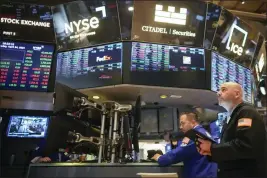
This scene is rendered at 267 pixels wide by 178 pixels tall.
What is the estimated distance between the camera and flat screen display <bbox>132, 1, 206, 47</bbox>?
4.38 meters

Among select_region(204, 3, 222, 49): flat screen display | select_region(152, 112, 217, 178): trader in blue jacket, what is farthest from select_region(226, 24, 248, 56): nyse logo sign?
select_region(152, 112, 217, 178): trader in blue jacket

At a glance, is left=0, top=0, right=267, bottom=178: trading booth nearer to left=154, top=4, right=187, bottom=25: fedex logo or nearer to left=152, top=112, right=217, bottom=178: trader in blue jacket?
left=154, top=4, right=187, bottom=25: fedex logo

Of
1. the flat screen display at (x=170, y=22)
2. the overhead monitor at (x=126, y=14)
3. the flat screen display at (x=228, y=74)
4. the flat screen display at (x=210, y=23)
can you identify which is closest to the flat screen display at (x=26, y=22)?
the overhead monitor at (x=126, y=14)

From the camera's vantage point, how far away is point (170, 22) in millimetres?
4480

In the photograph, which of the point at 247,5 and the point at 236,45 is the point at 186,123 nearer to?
the point at 236,45

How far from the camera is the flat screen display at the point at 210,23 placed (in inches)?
181

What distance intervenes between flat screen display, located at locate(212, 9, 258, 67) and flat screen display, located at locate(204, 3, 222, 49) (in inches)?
3.1

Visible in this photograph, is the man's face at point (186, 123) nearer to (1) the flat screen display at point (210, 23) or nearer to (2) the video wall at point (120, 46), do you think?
(2) the video wall at point (120, 46)

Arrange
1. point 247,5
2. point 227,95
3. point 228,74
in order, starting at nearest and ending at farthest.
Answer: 1. point 227,95
2. point 228,74
3. point 247,5

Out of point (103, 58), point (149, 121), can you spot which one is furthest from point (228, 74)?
point (103, 58)

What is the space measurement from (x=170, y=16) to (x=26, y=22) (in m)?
2.50

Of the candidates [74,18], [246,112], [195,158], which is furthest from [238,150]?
[74,18]

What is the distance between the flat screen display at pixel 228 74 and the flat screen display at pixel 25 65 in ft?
8.75

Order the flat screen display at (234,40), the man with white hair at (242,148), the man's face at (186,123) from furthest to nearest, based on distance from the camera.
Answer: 1. the flat screen display at (234,40)
2. the man's face at (186,123)
3. the man with white hair at (242,148)
